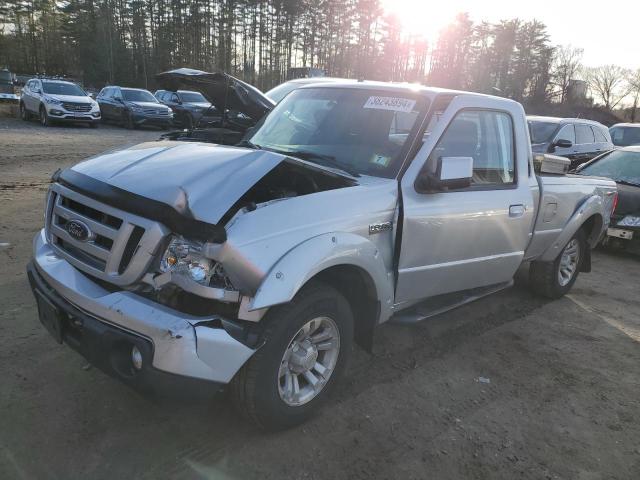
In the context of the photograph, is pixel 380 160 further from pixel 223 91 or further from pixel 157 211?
pixel 223 91

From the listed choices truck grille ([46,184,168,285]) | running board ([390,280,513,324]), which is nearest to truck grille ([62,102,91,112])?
truck grille ([46,184,168,285])

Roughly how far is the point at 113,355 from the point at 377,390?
177cm

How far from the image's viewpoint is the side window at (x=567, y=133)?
1172 cm

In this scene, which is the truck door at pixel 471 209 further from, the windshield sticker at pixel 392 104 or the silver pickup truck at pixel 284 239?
the windshield sticker at pixel 392 104

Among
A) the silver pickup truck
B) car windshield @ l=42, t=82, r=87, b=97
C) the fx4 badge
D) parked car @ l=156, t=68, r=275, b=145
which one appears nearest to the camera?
the silver pickup truck

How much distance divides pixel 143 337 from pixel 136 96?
841 inches

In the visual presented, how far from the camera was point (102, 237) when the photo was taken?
8.68 ft

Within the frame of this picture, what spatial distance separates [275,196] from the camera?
9.11 feet

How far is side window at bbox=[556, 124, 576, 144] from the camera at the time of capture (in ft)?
38.4

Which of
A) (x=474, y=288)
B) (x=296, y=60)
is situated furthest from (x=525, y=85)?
(x=474, y=288)

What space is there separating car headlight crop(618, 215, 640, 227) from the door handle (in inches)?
167

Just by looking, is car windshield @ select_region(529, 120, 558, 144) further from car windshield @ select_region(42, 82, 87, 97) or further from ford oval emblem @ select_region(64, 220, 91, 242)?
car windshield @ select_region(42, 82, 87, 97)

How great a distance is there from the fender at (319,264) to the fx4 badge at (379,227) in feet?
0.35

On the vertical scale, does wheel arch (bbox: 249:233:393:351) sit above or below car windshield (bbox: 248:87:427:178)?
below
